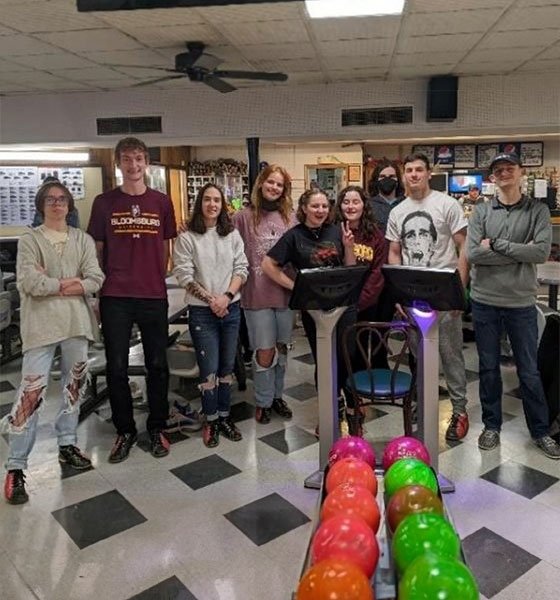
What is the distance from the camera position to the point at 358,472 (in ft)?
6.44

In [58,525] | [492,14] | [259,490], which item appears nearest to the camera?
[58,525]

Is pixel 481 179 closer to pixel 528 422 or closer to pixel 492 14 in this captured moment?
pixel 492 14

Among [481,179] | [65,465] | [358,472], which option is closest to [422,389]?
[358,472]

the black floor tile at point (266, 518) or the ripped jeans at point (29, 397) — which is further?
the ripped jeans at point (29, 397)

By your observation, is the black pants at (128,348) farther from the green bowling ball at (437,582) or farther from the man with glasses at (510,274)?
the green bowling ball at (437,582)

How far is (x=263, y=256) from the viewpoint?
130 inches

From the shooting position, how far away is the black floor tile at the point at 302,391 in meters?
3.99

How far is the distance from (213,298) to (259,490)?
1.02 m

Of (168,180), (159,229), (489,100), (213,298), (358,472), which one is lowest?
(358,472)

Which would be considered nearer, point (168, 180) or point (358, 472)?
point (358, 472)

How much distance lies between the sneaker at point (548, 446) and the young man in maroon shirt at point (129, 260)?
2.12 meters

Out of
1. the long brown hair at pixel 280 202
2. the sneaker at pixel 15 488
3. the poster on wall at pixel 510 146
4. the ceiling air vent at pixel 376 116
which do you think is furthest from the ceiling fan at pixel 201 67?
the poster on wall at pixel 510 146

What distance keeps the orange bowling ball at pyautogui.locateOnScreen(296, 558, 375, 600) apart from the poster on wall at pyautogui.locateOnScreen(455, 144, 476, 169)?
9.39 metres

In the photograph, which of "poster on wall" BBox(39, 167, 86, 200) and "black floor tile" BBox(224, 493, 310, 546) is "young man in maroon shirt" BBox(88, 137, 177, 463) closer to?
"black floor tile" BBox(224, 493, 310, 546)
